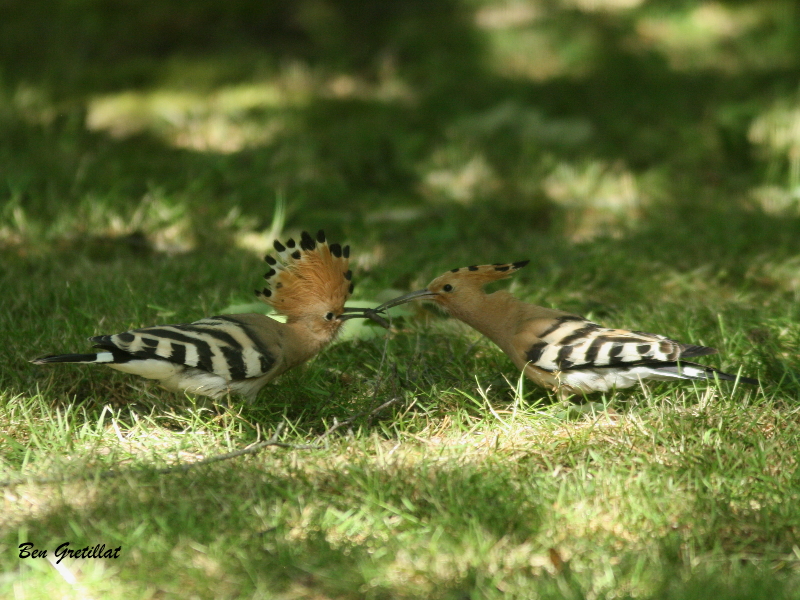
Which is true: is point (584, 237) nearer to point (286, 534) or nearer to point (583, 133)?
point (583, 133)

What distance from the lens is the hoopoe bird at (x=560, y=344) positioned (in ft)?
11.0

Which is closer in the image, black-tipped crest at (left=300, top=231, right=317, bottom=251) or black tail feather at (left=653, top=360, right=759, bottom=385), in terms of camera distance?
black tail feather at (left=653, top=360, right=759, bottom=385)

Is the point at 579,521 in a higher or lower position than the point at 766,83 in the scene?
lower

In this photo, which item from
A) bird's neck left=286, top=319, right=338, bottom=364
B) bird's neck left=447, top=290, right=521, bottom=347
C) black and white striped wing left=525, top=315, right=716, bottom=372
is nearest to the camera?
black and white striped wing left=525, top=315, right=716, bottom=372

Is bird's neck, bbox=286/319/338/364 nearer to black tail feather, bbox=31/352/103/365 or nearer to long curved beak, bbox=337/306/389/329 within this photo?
long curved beak, bbox=337/306/389/329

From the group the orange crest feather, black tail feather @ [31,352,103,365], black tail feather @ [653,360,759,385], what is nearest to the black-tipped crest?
the orange crest feather

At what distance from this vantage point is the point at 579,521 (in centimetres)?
264

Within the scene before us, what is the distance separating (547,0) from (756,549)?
6.76m

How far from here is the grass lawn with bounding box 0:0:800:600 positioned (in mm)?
2520

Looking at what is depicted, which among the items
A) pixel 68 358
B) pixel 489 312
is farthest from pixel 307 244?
pixel 68 358

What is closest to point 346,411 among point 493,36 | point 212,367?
point 212,367

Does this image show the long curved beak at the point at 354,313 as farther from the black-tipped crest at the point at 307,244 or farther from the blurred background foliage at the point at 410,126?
the blurred background foliage at the point at 410,126

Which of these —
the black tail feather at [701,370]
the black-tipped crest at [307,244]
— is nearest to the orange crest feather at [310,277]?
the black-tipped crest at [307,244]

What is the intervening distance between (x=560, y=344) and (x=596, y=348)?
0.15 meters
